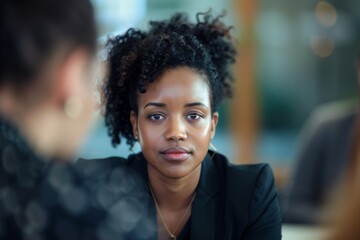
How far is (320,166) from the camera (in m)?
2.19

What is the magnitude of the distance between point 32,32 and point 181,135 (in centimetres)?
42

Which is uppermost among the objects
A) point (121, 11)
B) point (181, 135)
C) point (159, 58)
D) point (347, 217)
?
point (121, 11)

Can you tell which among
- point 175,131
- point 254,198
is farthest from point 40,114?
point 254,198

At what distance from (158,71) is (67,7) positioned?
35cm

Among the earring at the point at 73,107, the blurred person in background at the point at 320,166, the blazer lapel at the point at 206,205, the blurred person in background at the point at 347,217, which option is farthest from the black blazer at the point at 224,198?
the blurred person in background at the point at 320,166

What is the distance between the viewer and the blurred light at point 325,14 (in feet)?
11.9

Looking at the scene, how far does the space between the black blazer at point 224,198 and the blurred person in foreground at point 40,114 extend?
303 mm

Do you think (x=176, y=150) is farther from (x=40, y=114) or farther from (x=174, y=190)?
(x=40, y=114)

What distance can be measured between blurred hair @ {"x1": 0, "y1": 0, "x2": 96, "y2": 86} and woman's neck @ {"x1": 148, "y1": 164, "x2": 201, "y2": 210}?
0.51 m

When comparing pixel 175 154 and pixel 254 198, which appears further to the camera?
pixel 254 198

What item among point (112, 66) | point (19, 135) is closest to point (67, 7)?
point (19, 135)

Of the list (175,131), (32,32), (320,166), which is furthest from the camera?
(320,166)

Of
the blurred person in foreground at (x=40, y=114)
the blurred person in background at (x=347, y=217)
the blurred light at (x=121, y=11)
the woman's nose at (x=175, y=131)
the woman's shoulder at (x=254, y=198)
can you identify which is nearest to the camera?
the blurred person in background at (x=347, y=217)

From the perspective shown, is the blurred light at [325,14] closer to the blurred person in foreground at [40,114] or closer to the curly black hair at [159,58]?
the curly black hair at [159,58]
